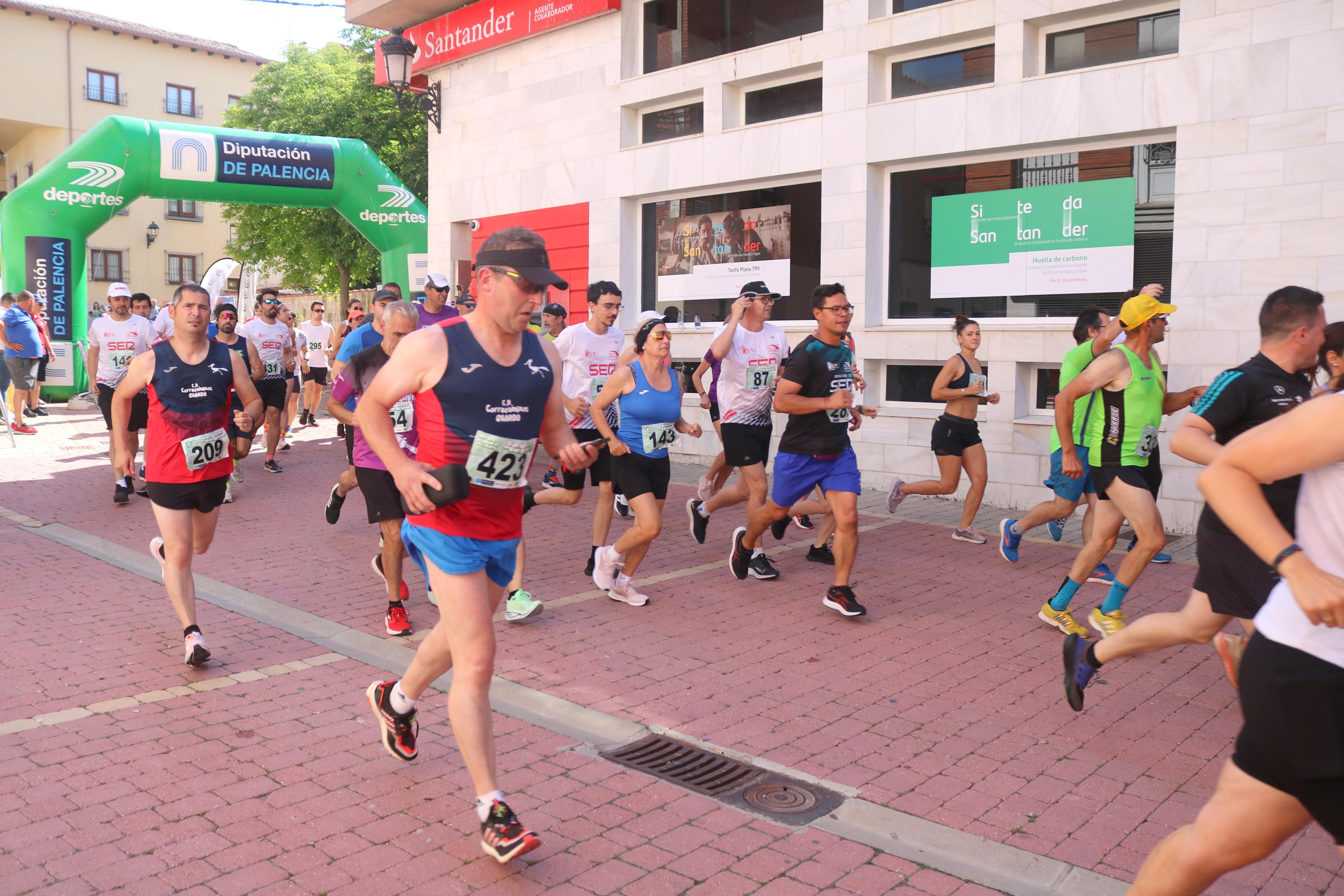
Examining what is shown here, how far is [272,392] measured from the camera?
12.4 metres

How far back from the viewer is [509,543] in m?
3.74

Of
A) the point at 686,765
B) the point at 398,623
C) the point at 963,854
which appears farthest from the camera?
the point at 398,623

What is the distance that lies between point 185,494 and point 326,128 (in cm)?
2955

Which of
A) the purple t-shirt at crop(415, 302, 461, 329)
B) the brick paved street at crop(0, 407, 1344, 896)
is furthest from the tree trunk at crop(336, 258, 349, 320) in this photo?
the brick paved street at crop(0, 407, 1344, 896)

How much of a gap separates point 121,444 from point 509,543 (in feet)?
11.1

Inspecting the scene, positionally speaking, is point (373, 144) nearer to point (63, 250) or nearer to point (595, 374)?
point (63, 250)

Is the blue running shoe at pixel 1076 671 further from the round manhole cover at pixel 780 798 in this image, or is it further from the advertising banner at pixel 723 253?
the advertising banner at pixel 723 253

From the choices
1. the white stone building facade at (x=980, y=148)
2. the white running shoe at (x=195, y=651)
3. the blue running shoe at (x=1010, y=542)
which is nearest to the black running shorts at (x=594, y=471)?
the white running shoe at (x=195, y=651)

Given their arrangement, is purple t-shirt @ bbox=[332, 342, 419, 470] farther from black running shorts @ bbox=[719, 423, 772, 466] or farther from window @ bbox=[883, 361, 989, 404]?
window @ bbox=[883, 361, 989, 404]

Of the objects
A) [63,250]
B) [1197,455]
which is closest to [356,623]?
[1197,455]

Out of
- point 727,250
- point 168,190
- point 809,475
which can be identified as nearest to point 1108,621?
point 809,475

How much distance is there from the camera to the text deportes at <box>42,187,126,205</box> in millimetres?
17797

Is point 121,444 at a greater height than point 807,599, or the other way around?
point 121,444

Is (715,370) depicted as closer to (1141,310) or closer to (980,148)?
(1141,310)
